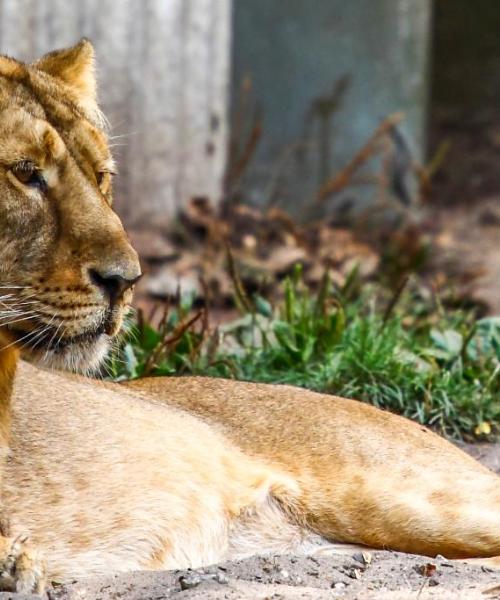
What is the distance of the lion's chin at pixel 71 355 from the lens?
351 centimetres

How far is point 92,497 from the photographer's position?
12.5ft

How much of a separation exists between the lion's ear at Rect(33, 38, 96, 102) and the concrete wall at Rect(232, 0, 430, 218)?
5.36 m

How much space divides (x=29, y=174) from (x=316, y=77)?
655 centimetres

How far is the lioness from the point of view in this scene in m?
Answer: 3.42

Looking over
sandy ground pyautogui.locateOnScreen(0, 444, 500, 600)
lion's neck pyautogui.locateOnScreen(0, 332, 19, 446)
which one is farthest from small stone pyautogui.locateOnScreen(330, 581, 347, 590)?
lion's neck pyautogui.locateOnScreen(0, 332, 19, 446)

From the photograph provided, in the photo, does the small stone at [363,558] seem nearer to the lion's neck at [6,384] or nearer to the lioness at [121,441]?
the lioness at [121,441]

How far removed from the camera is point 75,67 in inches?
165

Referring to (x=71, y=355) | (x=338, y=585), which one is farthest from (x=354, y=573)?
(x=71, y=355)

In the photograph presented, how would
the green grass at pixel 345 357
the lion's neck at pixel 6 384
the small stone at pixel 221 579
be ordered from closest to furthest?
the small stone at pixel 221 579 < the lion's neck at pixel 6 384 < the green grass at pixel 345 357

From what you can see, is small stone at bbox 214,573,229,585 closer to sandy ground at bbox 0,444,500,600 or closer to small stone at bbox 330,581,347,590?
sandy ground at bbox 0,444,500,600

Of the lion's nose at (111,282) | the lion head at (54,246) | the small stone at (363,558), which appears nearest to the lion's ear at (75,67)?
the lion head at (54,246)

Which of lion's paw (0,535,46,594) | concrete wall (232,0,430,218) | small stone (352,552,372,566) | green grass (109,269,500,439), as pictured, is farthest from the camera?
concrete wall (232,0,430,218)

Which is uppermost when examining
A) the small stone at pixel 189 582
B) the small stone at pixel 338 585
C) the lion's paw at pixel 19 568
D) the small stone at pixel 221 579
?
the lion's paw at pixel 19 568

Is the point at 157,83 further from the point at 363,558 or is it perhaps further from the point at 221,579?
the point at 221,579
